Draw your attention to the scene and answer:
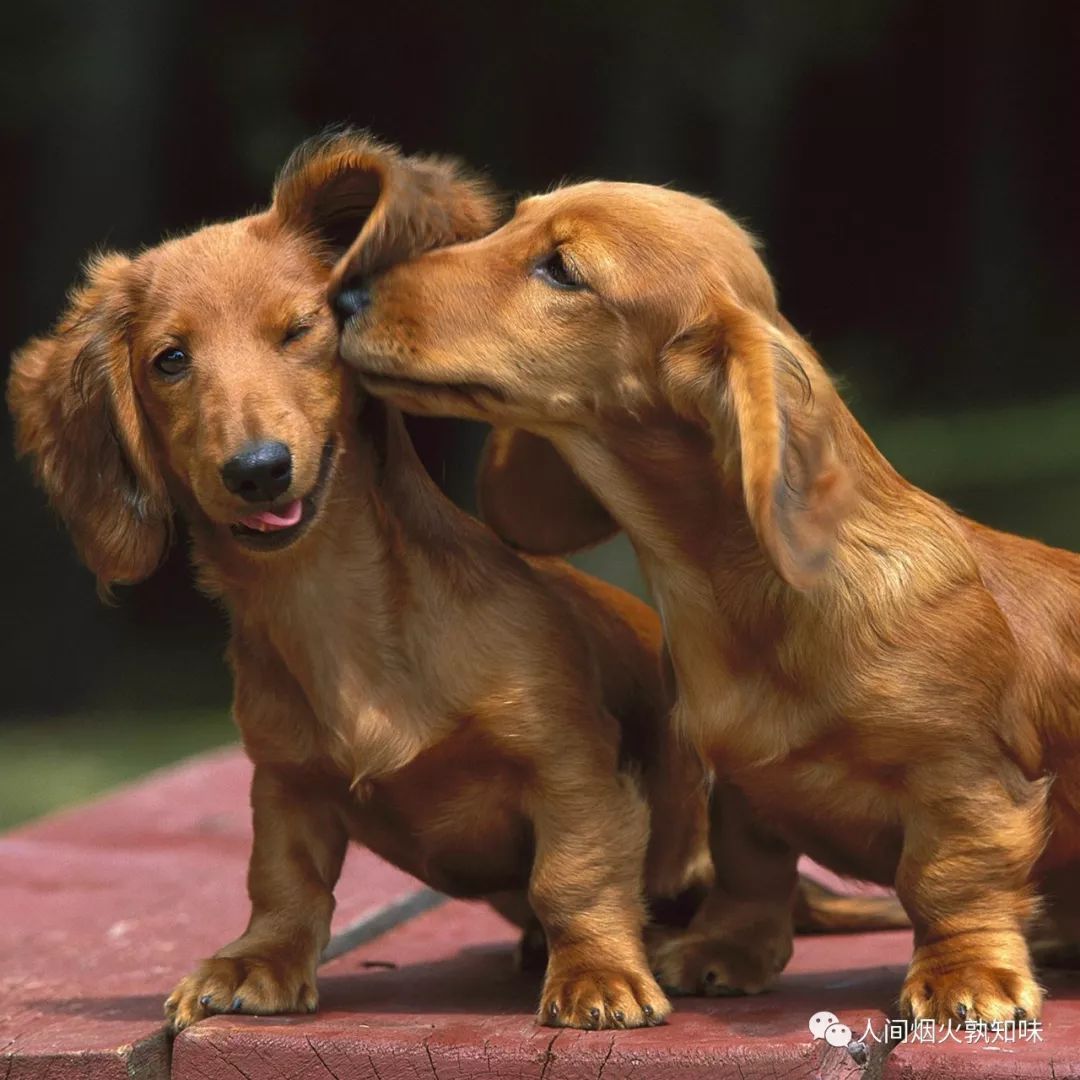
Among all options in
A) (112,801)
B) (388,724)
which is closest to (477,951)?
(388,724)

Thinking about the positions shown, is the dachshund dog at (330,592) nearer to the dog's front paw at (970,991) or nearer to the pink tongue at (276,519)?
the pink tongue at (276,519)

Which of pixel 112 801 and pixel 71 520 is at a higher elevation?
pixel 71 520

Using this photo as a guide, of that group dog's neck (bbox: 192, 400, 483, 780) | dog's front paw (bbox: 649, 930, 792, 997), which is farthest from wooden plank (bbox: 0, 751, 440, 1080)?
dog's front paw (bbox: 649, 930, 792, 997)

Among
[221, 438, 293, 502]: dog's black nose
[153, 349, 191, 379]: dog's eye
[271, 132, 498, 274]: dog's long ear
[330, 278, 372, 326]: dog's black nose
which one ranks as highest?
[271, 132, 498, 274]: dog's long ear

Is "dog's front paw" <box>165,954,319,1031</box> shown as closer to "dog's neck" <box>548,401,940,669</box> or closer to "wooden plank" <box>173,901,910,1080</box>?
"wooden plank" <box>173,901,910,1080</box>

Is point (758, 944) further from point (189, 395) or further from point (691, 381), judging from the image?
point (189, 395)

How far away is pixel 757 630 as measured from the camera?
3.13 m

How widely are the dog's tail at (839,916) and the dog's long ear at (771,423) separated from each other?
1.27 meters

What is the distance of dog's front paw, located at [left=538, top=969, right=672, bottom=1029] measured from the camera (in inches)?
120

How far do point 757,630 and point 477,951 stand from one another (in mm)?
1218

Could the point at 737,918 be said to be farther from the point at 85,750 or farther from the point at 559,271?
the point at 85,750

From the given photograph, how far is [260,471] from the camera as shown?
9.95 feet

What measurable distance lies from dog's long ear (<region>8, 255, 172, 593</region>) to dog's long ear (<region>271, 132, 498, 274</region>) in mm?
309

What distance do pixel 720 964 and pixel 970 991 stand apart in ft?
1.72
